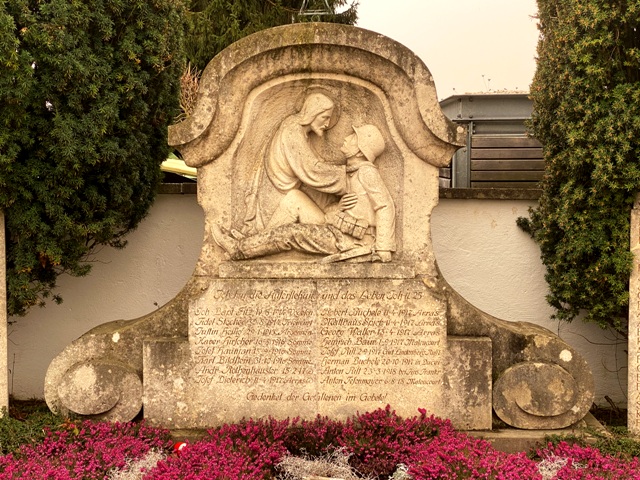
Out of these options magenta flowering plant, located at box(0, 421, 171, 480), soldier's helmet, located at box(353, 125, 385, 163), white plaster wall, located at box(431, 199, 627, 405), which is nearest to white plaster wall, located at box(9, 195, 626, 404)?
white plaster wall, located at box(431, 199, 627, 405)

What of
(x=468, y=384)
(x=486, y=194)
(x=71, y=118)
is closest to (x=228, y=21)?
(x=486, y=194)

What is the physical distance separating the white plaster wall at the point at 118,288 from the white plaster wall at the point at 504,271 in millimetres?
2548

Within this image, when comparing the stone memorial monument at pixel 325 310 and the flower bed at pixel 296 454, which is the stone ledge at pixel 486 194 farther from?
the flower bed at pixel 296 454

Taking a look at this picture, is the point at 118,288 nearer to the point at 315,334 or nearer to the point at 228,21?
the point at 315,334

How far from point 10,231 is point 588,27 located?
4.92 meters

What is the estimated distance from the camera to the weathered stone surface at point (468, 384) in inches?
204

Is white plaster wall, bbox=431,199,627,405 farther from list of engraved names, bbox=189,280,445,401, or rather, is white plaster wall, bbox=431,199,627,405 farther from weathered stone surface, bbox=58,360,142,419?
weathered stone surface, bbox=58,360,142,419

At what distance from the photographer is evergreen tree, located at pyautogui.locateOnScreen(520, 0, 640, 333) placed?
518 centimetres

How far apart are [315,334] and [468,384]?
4.00 ft

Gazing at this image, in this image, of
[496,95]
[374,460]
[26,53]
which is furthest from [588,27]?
[496,95]

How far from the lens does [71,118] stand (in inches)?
214

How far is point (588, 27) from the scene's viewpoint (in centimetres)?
523

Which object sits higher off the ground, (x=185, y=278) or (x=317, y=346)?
(x=185, y=278)

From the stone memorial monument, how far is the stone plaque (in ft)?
0.04
